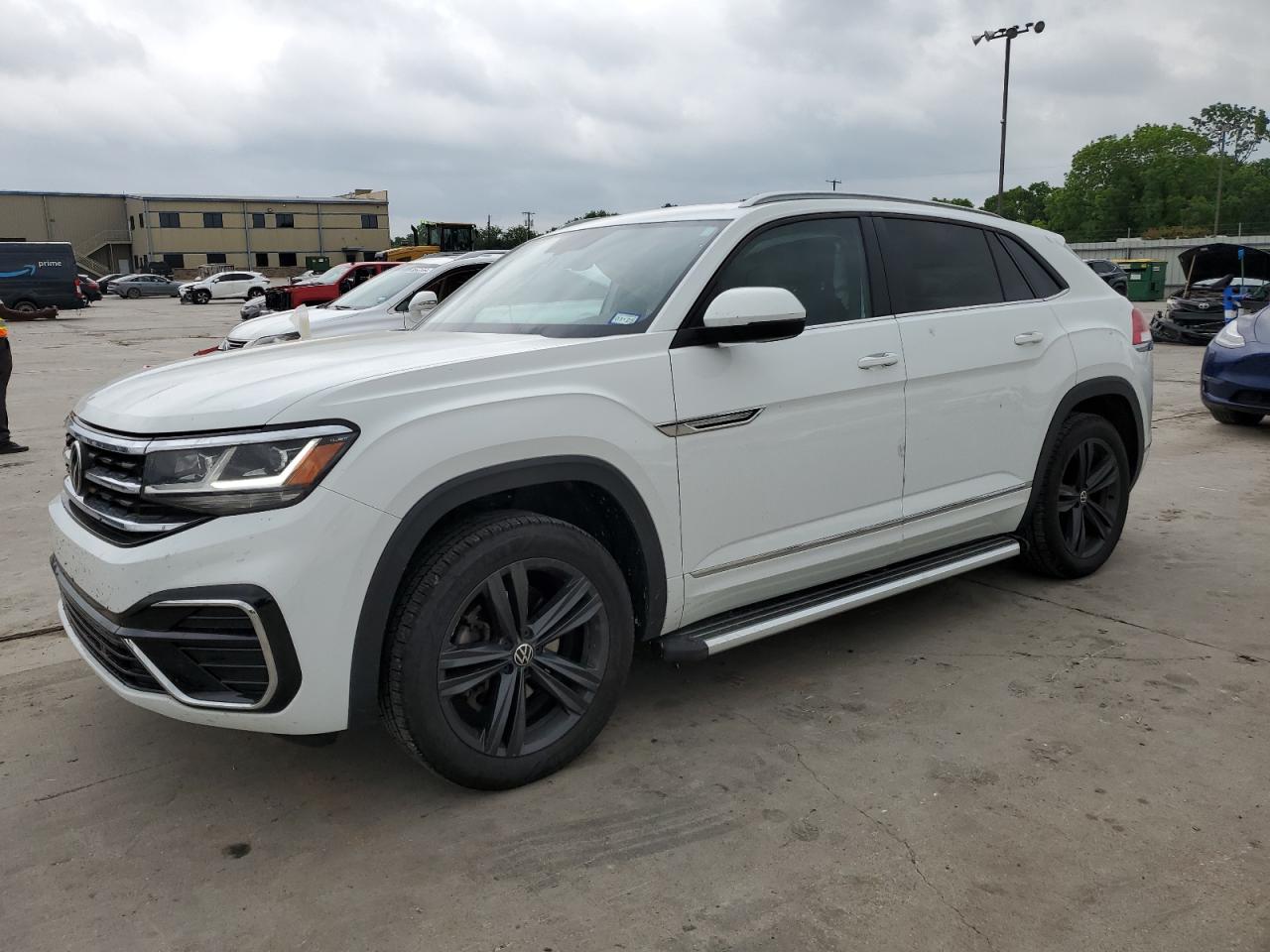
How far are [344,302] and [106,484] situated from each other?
8253mm

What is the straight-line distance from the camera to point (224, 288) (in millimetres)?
47000

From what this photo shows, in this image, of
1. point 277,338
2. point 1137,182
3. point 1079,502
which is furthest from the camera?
point 1137,182

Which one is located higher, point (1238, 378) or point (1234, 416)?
point (1238, 378)

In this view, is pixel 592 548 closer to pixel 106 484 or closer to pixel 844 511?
pixel 844 511

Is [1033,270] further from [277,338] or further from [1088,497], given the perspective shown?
[277,338]

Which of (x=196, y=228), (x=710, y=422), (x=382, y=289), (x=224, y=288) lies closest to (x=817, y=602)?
(x=710, y=422)

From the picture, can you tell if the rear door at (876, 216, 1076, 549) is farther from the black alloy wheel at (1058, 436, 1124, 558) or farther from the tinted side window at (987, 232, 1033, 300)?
the black alloy wheel at (1058, 436, 1124, 558)

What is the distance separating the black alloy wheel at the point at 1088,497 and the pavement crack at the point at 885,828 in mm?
2033

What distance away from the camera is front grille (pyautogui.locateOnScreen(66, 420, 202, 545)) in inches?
105

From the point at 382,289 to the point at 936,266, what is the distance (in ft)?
25.1

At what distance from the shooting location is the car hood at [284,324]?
9.80m

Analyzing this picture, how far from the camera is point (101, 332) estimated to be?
26.5 metres

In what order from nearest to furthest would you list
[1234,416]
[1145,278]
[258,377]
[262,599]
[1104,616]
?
[262,599] → [258,377] → [1104,616] → [1234,416] → [1145,278]

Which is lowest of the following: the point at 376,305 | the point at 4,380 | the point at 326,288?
the point at 4,380
